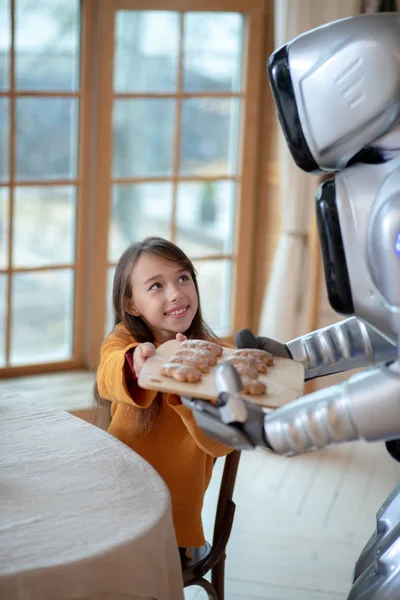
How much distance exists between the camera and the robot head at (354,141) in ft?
5.11

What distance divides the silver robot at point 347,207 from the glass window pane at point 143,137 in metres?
1.97

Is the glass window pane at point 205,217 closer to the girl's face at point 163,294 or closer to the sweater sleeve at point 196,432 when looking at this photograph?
the girl's face at point 163,294

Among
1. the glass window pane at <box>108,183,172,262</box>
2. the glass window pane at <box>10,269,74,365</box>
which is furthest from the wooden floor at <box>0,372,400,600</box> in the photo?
the glass window pane at <box>108,183,172,262</box>

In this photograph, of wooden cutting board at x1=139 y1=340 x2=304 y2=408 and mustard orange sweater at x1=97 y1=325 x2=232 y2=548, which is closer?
wooden cutting board at x1=139 y1=340 x2=304 y2=408

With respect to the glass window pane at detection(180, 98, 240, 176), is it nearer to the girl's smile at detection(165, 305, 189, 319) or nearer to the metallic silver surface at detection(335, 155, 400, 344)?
the girl's smile at detection(165, 305, 189, 319)

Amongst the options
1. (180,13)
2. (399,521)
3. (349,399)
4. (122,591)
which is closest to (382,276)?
(349,399)

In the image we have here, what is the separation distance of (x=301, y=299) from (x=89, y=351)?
0.84 meters

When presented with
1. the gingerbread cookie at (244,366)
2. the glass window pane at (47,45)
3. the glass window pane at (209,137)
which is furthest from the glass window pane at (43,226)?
the gingerbread cookie at (244,366)

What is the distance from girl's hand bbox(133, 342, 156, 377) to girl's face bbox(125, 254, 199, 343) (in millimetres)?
221

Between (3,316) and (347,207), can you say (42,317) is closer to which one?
(3,316)

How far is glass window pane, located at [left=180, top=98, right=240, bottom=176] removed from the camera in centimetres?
371

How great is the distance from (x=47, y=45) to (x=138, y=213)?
0.72 m

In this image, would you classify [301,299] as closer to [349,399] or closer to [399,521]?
[399,521]

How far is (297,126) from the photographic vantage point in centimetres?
163
